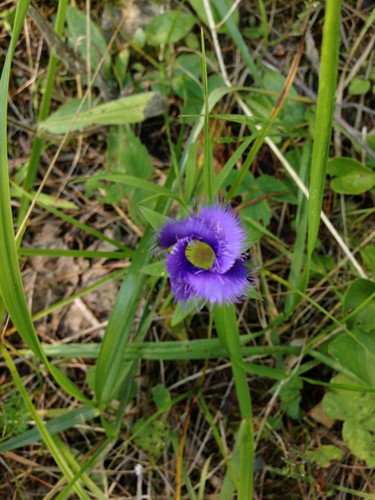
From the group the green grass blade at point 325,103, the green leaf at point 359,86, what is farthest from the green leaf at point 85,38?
the green grass blade at point 325,103

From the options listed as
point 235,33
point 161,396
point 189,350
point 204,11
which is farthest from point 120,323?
point 204,11

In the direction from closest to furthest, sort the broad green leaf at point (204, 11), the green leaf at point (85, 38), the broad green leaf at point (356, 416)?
the broad green leaf at point (356, 416)
the broad green leaf at point (204, 11)
the green leaf at point (85, 38)

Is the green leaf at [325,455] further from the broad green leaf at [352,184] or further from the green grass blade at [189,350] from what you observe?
the broad green leaf at [352,184]

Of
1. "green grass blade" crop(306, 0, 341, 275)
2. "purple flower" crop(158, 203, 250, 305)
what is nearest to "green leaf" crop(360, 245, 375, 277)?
"green grass blade" crop(306, 0, 341, 275)

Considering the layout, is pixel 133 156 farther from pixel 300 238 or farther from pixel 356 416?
pixel 356 416

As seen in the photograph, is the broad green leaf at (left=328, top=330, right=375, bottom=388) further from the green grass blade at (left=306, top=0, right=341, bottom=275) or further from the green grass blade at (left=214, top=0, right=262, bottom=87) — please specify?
the green grass blade at (left=214, top=0, right=262, bottom=87)

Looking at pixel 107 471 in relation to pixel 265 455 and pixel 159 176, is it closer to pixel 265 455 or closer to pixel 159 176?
pixel 265 455

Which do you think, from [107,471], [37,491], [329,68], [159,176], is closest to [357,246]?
[159,176]
